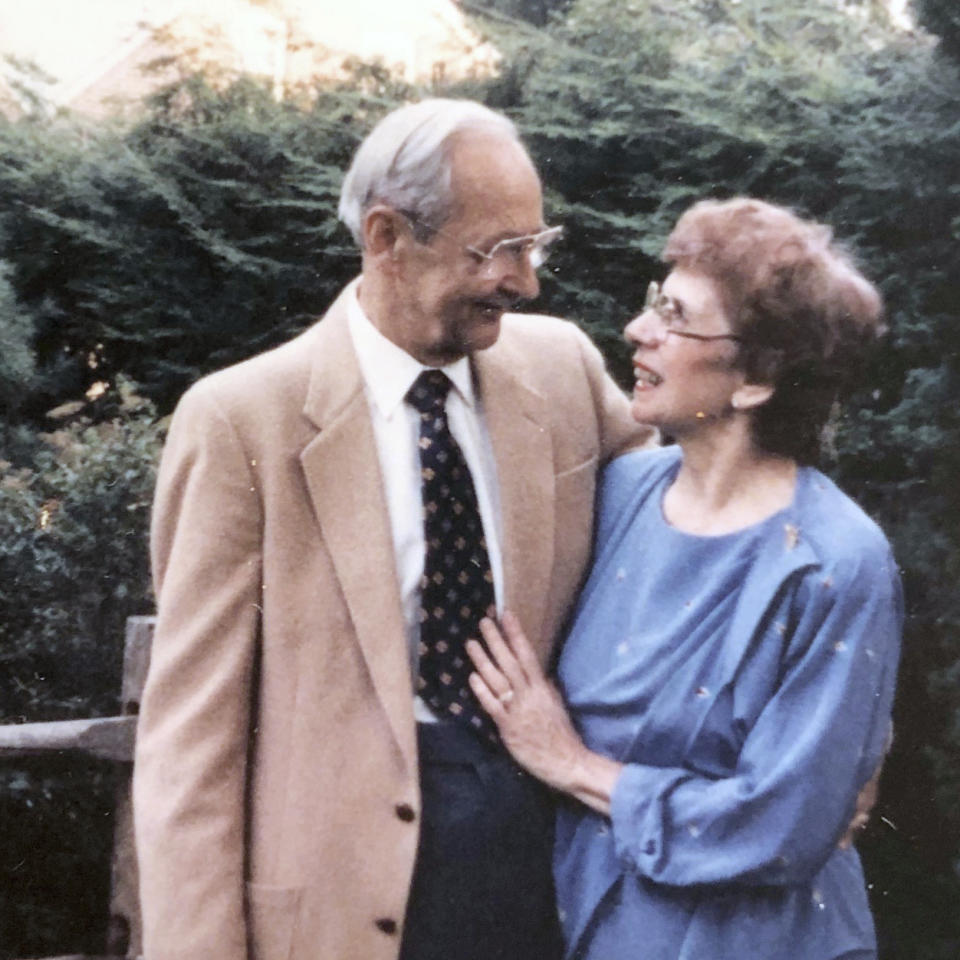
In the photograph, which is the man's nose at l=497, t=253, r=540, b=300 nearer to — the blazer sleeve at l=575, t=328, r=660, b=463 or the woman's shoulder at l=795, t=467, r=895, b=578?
the blazer sleeve at l=575, t=328, r=660, b=463

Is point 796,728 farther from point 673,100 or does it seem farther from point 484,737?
point 673,100

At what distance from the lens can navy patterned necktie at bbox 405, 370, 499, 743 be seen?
199cm

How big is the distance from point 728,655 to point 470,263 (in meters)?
0.76

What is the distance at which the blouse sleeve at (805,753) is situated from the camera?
1749 millimetres

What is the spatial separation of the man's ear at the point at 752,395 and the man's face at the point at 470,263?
0.40 metres

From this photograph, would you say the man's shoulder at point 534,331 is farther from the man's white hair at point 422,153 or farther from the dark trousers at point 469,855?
the dark trousers at point 469,855

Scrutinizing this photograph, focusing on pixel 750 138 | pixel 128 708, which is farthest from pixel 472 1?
pixel 128 708

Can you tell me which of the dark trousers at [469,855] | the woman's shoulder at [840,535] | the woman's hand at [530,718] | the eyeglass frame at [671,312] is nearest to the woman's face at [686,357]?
the eyeglass frame at [671,312]

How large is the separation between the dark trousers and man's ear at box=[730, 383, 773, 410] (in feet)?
2.38

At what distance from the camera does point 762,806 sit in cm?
177

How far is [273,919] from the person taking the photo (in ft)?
6.43

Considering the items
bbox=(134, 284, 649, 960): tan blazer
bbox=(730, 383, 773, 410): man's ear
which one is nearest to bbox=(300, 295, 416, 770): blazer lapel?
bbox=(134, 284, 649, 960): tan blazer

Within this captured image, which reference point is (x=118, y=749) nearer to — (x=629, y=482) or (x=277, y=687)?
(x=277, y=687)

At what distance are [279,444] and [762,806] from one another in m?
0.93
